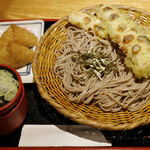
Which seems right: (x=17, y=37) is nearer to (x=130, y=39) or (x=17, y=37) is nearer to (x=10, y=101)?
(x=10, y=101)

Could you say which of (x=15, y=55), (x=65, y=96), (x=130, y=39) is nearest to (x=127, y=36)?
(x=130, y=39)

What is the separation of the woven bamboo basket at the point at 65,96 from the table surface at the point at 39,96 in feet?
0.55

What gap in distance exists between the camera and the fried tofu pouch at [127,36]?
6.65 feet

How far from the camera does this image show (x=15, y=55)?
2363 millimetres

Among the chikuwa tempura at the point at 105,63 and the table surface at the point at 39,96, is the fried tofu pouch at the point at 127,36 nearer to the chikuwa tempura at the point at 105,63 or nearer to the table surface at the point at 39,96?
the chikuwa tempura at the point at 105,63

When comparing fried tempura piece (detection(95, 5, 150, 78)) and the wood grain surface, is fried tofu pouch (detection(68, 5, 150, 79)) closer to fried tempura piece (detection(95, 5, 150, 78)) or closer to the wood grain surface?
fried tempura piece (detection(95, 5, 150, 78))

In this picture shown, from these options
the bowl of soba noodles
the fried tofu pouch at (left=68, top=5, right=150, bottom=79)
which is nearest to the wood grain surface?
the fried tofu pouch at (left=68, top=5, right=150, bottom=79)

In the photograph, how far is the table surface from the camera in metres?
2.01

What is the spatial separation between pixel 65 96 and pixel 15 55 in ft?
2.66

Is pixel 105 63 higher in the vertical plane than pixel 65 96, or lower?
higher

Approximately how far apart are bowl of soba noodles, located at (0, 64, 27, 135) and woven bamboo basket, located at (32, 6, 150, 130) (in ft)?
0.82

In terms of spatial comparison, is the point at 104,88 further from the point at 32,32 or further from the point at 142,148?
the point at 32,32

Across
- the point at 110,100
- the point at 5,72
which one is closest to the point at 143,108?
the point at 110,100

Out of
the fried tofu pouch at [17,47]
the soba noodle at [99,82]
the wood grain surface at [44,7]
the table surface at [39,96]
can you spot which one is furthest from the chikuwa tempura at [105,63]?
the wood grain surface at [44,7]
